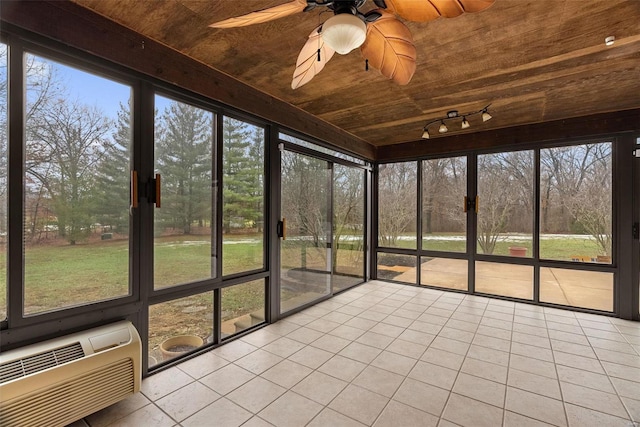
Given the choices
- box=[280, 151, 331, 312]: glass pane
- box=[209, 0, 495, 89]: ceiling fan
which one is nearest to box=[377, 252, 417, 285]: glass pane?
box=[280, 151, 331, 312]: glass pane

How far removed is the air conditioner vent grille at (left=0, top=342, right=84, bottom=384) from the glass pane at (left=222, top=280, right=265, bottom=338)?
1.36m

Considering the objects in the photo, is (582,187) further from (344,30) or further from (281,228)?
(344,30)

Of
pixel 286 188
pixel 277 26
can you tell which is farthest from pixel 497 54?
pixel 286 188

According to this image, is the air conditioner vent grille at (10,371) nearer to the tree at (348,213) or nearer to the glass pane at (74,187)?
the glass pane at (74,187)

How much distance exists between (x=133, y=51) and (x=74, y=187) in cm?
113

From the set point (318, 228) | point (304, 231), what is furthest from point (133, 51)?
point (318, 228)

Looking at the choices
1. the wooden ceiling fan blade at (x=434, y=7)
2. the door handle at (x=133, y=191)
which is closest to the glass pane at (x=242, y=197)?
the door handle at (x=133, y=191)

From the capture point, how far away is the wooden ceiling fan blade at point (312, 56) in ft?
5.33

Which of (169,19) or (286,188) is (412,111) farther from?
(169,19)

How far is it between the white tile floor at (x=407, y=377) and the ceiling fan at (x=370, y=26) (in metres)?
2.26

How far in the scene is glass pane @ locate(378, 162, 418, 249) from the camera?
5480 millimetres

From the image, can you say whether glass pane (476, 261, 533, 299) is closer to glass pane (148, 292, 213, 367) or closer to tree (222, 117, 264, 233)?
tree (222, 117, 264, 233)

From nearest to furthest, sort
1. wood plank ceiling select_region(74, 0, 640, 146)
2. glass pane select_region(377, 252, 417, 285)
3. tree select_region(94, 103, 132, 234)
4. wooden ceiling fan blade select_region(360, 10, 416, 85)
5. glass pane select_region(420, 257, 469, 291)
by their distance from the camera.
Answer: wooden ceiling fan blade select_region(360, 10, 416, 85) < wood plank ceiling select_region(74, 0, 640, 146) < tree select_region(94, 103, 132, 234) < glass pane select_region(420, 257, 469, 291) < glass pane select_region(377, 252, 417, 285)

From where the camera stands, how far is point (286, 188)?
3.85m
